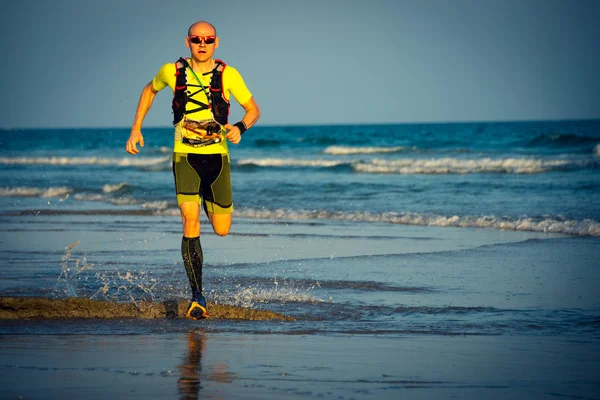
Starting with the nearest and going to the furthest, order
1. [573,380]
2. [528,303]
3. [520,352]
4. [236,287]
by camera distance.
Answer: [573,380] → [520,352] → [528,303] → [236,287]

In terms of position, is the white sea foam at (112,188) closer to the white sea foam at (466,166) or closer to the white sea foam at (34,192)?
the white sea foam at (34,192)

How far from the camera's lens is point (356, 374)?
4.62 metres

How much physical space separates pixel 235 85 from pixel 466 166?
23.5 meters

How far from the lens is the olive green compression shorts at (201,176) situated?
20.6ft

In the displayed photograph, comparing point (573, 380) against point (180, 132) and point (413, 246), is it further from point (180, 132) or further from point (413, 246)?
point (413, 246)

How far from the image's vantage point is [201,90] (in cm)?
618

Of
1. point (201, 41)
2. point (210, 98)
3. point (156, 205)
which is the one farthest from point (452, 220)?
point (201, 41)

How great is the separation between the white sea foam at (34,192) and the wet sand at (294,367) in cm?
1602

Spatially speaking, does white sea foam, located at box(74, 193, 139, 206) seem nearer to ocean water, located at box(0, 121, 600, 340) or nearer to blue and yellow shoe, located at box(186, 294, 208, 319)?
ocean water, located at box(0, 121, 600, 340)

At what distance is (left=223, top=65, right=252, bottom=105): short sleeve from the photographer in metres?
6.27

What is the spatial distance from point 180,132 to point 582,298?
11.8ft

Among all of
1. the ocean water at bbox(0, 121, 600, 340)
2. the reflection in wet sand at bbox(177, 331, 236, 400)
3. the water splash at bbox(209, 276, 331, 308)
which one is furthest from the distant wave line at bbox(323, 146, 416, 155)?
the reflection in wet sand at bbox(177, 331, 236, 400)

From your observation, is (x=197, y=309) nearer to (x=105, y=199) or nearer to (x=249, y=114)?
(x=249, y=114)

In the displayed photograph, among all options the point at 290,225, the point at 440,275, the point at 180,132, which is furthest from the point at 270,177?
→ the point at 180,132
